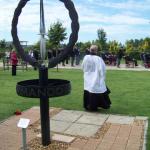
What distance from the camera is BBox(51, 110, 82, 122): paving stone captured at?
9.09 meters

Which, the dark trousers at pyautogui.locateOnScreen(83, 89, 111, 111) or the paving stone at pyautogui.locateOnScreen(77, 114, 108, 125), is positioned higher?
the dark trousers at pyautogui.locateOnScreen(83, 89, 111, 111)

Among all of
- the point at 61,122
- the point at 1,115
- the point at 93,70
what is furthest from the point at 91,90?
the point at 1,115

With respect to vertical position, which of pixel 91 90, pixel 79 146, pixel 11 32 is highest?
pixel 11 32

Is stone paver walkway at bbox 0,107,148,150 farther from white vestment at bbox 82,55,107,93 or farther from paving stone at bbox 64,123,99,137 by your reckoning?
white vestment at bbox 82,55,107,93

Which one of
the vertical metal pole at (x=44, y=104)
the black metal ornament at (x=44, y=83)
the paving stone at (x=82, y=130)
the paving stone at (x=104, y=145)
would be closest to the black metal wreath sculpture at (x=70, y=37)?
the black metal ornament at (x=44, y=83)

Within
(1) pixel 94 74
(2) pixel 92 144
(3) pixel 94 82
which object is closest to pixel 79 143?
(2) pixel 92 144

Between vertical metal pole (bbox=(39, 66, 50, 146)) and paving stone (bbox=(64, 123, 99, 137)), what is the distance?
101cm

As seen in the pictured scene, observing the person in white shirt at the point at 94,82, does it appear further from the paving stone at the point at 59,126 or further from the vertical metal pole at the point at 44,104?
the vertical metal pole at the point at 44,104

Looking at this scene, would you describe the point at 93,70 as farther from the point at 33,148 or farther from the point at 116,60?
the point at 116,60

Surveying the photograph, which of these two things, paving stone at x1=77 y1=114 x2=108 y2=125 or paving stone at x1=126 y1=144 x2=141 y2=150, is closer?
paving stone at x1=126 y1=144 x2=141 y2=150

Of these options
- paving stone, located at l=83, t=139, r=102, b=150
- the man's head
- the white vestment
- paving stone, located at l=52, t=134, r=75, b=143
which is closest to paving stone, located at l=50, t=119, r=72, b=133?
paving stone, located at l=52, t=134, r=75, b=143

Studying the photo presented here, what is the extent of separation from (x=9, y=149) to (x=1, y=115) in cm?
289

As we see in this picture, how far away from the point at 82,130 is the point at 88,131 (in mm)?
139

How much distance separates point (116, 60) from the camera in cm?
3406
